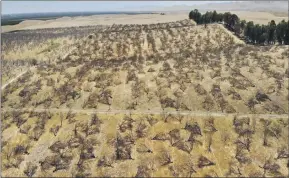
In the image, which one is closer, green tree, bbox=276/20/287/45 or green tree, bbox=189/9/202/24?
green tree, bbox=276/20/287/45

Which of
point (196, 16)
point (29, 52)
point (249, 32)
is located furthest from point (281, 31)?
point (29, 52)

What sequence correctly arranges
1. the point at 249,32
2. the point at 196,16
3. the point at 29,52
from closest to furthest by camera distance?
the point at 249,32
the point at 29,52
the point at 196,16

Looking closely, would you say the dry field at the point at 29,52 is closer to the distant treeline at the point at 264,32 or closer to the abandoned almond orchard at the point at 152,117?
the abandoned almond orchard at the point at 152,117

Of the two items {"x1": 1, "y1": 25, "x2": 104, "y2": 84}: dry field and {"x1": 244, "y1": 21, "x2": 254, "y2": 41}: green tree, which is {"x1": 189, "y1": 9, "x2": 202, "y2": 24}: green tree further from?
{"x1": 1, "y1": 25, "x2": 104, "y2": 84}: dry field

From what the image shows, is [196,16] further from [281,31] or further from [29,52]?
[29,52]

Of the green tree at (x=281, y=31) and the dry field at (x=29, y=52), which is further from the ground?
the green tree at (x=281, y=31)

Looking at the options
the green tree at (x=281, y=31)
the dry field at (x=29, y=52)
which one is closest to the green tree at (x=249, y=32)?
the green tree at (x=281, y=31)

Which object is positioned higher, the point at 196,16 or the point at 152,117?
the point at 196,16

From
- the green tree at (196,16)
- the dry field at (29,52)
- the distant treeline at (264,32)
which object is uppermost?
the green tree at (196,16)

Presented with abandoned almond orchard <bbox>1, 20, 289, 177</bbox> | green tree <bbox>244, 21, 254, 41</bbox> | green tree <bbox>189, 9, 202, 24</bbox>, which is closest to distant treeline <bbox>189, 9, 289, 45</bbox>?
green tree <bbox>244, 21, 254, 41</bbox>
